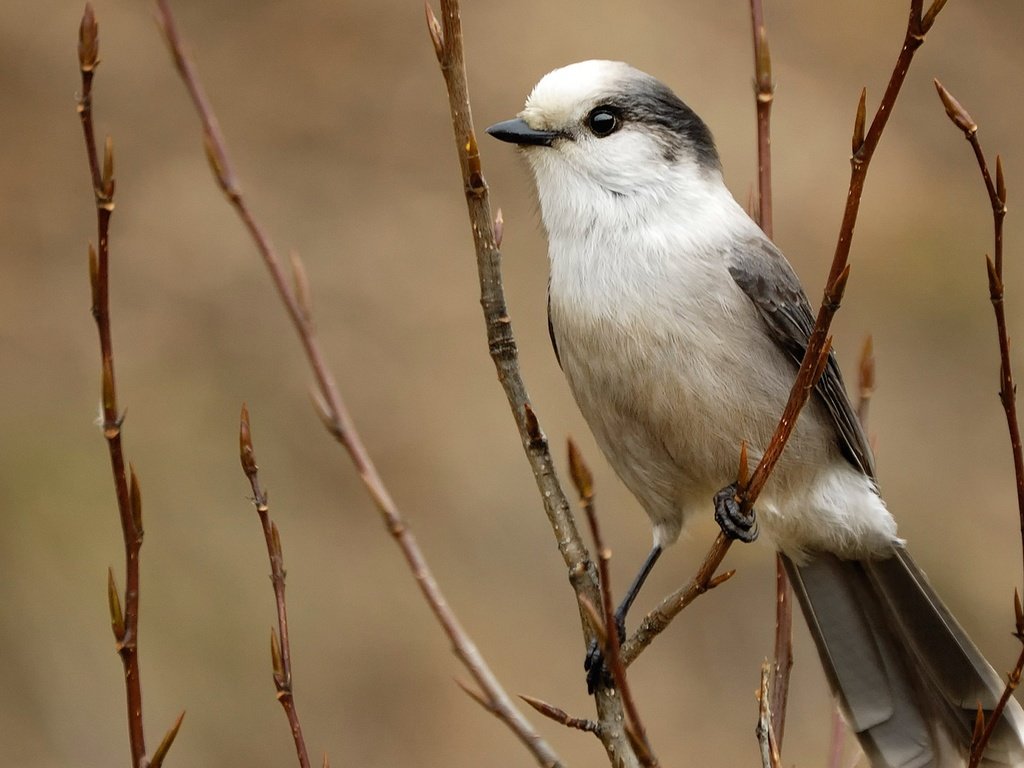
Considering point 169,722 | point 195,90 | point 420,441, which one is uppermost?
point 195,90

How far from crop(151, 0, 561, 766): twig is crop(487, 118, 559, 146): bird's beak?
1.32 m

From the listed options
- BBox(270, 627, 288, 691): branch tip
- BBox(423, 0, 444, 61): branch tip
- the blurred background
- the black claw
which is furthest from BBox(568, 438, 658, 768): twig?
the blurred background

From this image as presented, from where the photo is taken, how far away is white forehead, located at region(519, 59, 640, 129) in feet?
9.02

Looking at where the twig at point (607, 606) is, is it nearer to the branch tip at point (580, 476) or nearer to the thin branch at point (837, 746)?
the branch tip at point (580, 476)

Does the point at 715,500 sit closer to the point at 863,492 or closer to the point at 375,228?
the point at 863,492

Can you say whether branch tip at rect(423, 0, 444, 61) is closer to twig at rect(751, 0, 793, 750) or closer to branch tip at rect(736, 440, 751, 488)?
twig at rect(751, 0, 793, 750)

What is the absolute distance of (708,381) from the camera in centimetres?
262

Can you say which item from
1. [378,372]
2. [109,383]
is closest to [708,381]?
[109,383]

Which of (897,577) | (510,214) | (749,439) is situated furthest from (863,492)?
(510,214)

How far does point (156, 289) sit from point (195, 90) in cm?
425

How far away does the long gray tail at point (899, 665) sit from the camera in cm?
264

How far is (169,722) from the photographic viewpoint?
14.2ft

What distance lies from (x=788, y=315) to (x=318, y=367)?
1671mm

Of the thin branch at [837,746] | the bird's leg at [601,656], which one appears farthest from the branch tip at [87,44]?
the thin branch at [837,746]
